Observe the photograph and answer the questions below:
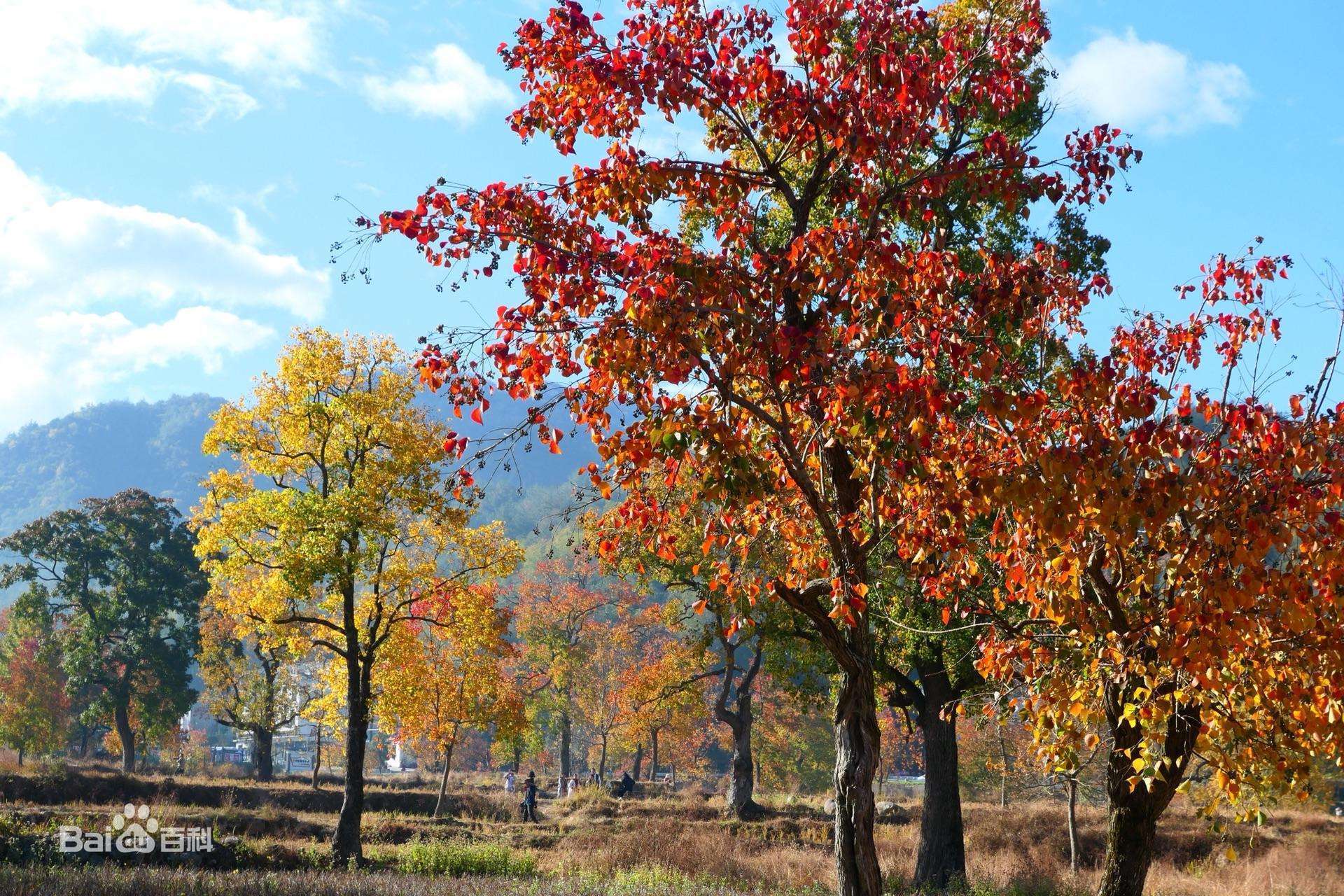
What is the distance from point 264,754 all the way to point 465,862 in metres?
33.3

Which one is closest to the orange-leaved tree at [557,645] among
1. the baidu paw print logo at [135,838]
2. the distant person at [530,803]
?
the distant person at [530,803]

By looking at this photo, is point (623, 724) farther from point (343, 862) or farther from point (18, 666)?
point (343, 862)

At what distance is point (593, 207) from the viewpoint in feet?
23.6

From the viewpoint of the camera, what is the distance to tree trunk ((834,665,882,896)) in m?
7.11

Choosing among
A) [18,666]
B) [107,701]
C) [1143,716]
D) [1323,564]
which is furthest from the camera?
[18,666]

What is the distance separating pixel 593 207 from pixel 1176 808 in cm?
3857

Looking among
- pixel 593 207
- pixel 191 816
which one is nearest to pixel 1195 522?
pixel 593 207

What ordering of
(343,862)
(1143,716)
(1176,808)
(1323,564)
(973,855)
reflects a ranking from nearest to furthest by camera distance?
(1323,564), (1143,716), (343,862), (973,855), (1176,808)

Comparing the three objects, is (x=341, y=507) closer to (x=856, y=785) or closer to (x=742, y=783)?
(x=856, y=785)

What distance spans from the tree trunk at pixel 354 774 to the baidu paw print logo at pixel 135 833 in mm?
3292

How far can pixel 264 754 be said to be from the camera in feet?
155

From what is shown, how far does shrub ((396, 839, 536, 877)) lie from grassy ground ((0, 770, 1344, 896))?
4cm

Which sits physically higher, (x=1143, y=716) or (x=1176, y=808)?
(x=1143, y=716)

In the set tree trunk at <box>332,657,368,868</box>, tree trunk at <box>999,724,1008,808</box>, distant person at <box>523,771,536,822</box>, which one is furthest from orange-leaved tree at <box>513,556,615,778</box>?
tree trunk at <box>332,657,368,868</box>
